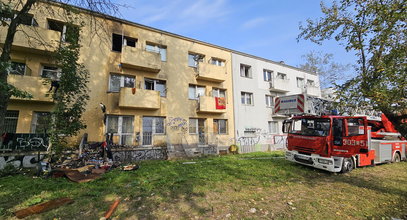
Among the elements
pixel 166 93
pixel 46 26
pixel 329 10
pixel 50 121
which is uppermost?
pixel 46 26

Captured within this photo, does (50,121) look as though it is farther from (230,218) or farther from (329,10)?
(329,10)

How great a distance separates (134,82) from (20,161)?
7.37 metres

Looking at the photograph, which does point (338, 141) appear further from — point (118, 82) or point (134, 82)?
point (118, 82)

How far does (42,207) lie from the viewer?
4.23 meters

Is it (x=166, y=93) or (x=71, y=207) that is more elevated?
(x=166, y=93)

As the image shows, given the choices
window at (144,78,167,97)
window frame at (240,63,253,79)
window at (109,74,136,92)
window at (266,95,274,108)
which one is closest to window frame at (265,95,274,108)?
window at (266,95,274,108)

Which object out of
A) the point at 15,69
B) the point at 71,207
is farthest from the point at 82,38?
the point at 71,207

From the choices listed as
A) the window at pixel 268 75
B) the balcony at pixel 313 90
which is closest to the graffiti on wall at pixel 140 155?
the window at pixel 268 75

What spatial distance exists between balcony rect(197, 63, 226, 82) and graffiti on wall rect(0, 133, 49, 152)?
10.8 meters

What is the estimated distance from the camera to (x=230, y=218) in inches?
150

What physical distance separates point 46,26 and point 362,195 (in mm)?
17154

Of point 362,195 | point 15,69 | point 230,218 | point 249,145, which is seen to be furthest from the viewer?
point 249,145

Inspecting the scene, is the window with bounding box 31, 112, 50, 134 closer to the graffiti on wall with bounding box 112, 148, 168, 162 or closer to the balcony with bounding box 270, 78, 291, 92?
the graffiti on wall with bounding box 112, 148, 168, 162

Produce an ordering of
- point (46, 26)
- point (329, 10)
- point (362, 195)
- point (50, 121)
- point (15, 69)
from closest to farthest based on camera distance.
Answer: point (362, 195)
point (329, 10)
point (50, 121)
point (15, 69)
point (46, 26)
